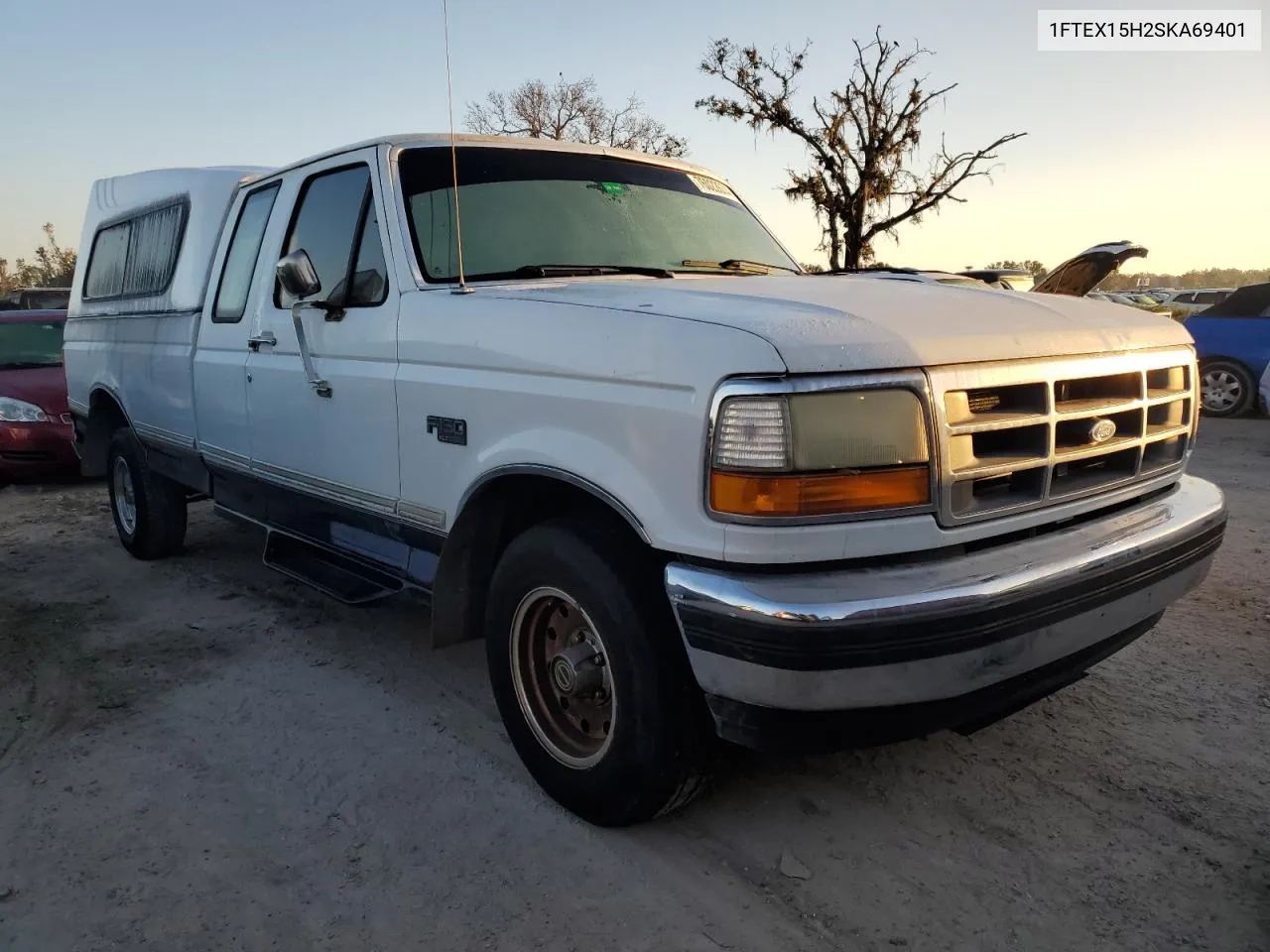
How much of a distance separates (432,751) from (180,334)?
9.50ft

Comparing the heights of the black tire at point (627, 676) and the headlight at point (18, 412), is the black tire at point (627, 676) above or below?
below

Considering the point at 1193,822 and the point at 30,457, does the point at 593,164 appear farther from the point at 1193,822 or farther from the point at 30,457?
the point at 30,457

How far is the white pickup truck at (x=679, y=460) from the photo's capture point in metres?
2.14

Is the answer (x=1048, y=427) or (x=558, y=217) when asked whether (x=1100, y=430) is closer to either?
(x=1048, y=427)

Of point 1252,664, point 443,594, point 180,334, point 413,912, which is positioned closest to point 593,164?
point 443,594

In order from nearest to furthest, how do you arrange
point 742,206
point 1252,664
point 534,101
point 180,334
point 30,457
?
Result: point 1252,664 < point 742,206 < point 180,334 < point 30,457 < point 534,101

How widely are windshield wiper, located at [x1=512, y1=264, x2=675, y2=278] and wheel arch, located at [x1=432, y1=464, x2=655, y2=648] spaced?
32.4 inches

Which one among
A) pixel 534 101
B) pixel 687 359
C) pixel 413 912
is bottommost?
pixel 413 912

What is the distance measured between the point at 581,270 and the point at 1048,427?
1.64 metres

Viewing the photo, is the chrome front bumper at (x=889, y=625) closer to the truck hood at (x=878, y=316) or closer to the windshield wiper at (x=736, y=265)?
the truck hood at (x=878, y=316)

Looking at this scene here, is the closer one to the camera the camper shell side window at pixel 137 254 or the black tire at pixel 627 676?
the black tire at pixel 627 676

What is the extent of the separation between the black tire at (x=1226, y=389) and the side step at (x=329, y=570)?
1099 cm

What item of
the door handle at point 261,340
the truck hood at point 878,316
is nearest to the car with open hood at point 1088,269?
the truck hood at point 878,316

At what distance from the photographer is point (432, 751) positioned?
3.22 meters
